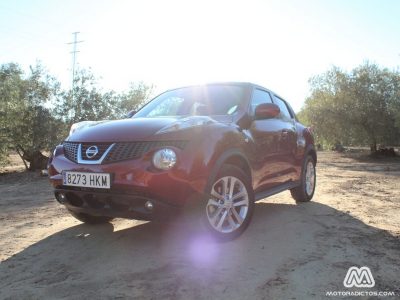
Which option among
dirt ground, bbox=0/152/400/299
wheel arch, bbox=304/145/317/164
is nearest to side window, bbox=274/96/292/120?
wheel arch, bbox=304/145/317/164

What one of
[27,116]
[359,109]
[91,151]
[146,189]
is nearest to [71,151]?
[91,151]

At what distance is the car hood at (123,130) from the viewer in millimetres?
4082

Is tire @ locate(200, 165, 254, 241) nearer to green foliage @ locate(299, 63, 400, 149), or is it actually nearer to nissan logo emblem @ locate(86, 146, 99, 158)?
nissan logo emblem @ locate(86, 146, 99, 158)

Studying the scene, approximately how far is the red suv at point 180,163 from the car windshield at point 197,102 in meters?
0.01

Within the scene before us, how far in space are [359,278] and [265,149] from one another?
2.10 metres

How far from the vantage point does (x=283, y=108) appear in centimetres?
657

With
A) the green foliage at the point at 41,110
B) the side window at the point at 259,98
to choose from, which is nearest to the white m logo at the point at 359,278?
the side window at the point at 259,98

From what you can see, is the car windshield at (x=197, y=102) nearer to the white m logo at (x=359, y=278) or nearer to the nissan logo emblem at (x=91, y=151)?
the nissan logo emblem at (x=91, y=151)

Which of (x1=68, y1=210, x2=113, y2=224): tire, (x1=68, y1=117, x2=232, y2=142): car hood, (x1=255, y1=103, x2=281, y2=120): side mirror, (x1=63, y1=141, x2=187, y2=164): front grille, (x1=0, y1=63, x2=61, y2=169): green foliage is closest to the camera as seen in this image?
(x1=63, y1=141, x2=187, y2=164): front grille

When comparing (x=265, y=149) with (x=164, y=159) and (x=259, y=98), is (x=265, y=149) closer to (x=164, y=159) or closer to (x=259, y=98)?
(x=259, y=98)

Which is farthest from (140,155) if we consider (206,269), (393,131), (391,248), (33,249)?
(393,131)

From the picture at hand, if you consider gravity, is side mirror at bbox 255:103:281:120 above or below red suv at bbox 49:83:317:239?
above

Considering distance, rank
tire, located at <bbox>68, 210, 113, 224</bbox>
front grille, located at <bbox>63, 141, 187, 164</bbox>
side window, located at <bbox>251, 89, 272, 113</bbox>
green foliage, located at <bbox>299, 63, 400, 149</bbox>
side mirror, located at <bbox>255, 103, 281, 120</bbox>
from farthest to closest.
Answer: green foliage, located at <bbox>299, 63, 400, 149</bbox>
side window, located at <bbox>251, 89, 272, 113</bbox>
tire, located at <bbox>68, 210, 113, 224</bbox>
side mirror, located at <bbox>255, 103, 281, 120</bbox>
front grille, located at <bbox>63, 141, 187, 164</bbox>

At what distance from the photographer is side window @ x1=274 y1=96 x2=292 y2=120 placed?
6332 mm
